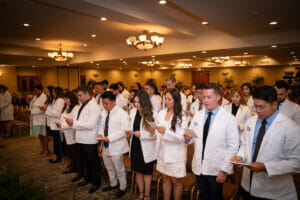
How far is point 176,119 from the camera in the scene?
2312mm

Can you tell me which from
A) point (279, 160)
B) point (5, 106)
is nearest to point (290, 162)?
Answer: point (279, 160)

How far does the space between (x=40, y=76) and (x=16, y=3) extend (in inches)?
538

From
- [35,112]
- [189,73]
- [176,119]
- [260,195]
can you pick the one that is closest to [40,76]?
[35,112]

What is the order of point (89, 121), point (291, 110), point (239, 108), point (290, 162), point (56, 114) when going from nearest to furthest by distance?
point (290, 162)
point (291, 110)
point (89, 121)
point (239, 108)
point (56, 114)

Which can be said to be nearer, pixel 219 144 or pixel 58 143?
pixel 219 144

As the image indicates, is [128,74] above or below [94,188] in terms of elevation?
above

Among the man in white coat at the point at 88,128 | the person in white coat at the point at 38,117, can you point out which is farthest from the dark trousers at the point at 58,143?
the man in white coat at the point at 88,128

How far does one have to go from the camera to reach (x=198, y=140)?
2.06 metres

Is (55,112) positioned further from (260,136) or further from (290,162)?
(290,162)

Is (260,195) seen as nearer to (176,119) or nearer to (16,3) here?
(176,119)

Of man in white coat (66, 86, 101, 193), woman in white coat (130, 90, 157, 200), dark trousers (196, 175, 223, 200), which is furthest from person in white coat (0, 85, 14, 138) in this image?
dark trousers (196, 175, 223, 200)

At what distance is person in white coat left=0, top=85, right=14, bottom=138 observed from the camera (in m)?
6.39

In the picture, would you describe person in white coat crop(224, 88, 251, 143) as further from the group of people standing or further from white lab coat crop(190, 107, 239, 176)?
white lab coat crop(190, 107, 239, 176)

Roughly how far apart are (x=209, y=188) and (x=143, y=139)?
Answer: 108 cm
